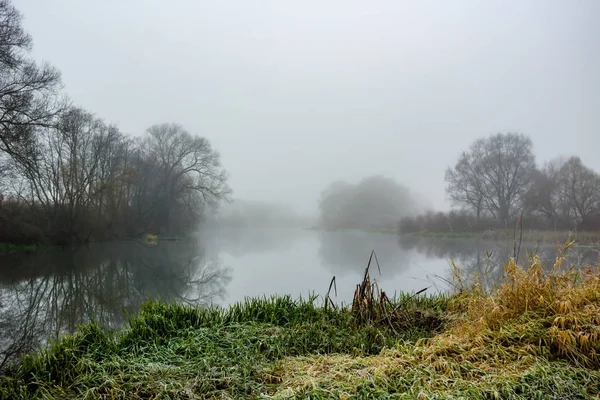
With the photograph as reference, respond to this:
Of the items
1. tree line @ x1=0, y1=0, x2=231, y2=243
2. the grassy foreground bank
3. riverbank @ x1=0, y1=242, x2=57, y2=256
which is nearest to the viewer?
the grassy foreground bank

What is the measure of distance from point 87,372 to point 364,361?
5.25 ft

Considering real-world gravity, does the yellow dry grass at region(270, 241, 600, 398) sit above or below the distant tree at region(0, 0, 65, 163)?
below

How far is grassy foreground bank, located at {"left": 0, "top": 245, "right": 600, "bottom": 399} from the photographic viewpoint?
1.53m

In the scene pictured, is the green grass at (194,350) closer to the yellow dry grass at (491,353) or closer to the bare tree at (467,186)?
the yellow dry grass at (491,353)

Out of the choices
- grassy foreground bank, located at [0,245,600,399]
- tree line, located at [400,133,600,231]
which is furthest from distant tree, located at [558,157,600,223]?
grassy foreground bank, located at [0,245,600,399]

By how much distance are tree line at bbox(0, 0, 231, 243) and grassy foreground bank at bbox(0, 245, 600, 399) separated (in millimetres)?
10090

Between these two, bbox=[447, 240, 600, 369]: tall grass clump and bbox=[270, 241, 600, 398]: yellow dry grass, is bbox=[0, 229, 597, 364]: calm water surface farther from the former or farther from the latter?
bbox=[270, 241, 600, 398]: yellow dry grass

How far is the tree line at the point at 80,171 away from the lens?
370 inches

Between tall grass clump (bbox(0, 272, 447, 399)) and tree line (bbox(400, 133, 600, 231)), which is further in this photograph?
tree line (bbox(400, 133, 600, 231))

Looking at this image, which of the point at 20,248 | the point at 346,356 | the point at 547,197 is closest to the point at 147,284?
the point at 346,356

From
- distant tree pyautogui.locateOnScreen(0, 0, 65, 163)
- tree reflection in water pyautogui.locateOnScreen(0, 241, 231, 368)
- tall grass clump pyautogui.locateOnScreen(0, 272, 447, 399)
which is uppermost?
distant tree pyautogui.locateOnScreen(0, 0, 65, 163)

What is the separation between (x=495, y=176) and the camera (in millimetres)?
11742

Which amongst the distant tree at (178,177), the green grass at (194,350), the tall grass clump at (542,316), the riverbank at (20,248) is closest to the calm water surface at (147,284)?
the tall grass clump at (542,316)

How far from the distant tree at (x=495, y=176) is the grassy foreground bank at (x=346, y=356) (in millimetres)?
8634
